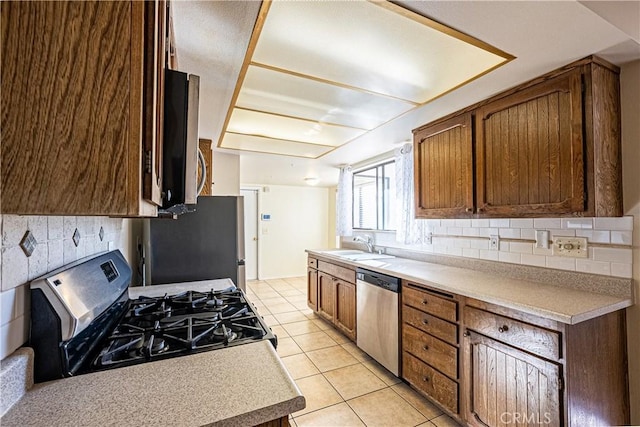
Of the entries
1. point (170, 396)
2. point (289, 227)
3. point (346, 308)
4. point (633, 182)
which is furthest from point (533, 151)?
point (289, 227)

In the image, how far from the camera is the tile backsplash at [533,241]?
1.53 m

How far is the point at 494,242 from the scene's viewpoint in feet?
7.08

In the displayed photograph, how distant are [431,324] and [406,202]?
4.28 ft

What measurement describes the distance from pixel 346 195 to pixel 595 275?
294cm

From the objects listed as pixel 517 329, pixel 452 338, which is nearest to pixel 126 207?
pixel 517 329

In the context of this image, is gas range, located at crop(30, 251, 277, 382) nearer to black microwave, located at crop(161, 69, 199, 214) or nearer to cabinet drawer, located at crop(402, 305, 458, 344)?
black microwave, located at crop(161, 69, 199, 214)

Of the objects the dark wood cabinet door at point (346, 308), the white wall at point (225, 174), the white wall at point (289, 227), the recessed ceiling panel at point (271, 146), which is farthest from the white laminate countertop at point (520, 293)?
the white wall at point (289, 227)

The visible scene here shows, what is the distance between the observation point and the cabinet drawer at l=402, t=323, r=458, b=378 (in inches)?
70.4

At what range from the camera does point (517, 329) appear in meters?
1.44

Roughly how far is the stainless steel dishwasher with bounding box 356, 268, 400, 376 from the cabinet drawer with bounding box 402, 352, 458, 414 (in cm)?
11

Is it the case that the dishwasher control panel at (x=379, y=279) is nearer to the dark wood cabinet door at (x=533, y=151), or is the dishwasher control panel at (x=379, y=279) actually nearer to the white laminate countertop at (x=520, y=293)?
the white laminate countertop at (x=520, y=293)

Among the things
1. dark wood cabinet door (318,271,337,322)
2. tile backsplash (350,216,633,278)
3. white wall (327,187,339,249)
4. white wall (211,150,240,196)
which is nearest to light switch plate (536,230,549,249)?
tile backsplash (350,216,633,278)

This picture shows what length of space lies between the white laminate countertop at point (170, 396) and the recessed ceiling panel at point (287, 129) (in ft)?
6.03

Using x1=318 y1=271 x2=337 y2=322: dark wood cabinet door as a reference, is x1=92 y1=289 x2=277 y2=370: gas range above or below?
above
